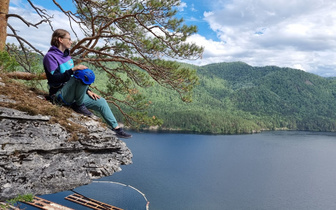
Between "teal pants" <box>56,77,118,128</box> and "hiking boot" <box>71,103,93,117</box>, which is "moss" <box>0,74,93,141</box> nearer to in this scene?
"hiking boot" <box>71,103,93,117</box>

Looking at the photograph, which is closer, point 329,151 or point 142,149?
point 142,149

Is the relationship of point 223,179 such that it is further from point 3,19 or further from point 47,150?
point 47,150

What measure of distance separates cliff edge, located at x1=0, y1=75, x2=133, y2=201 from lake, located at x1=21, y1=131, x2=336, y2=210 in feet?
69.4

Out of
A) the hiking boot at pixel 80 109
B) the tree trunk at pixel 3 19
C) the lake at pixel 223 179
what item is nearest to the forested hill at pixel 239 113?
the lake at pixel 223 179

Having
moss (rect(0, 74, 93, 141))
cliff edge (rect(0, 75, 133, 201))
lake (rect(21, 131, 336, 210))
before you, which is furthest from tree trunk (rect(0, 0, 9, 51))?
lake (rect(21, 131, 336, 210))

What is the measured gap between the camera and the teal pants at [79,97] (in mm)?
4346

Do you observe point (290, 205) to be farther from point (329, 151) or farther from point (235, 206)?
point (329, 151)

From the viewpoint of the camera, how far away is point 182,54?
8391 millimetres

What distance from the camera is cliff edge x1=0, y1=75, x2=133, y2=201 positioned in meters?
3.63

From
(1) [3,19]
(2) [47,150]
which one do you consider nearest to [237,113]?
(1) [3,19]

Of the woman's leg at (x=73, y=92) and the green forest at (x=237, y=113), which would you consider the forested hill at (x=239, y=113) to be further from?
the woman's leg at (x=73, y=92)

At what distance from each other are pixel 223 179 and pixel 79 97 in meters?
39.9

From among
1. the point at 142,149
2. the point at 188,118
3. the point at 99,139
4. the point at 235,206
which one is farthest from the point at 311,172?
the point at 188,118

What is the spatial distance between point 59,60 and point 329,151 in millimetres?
76136
